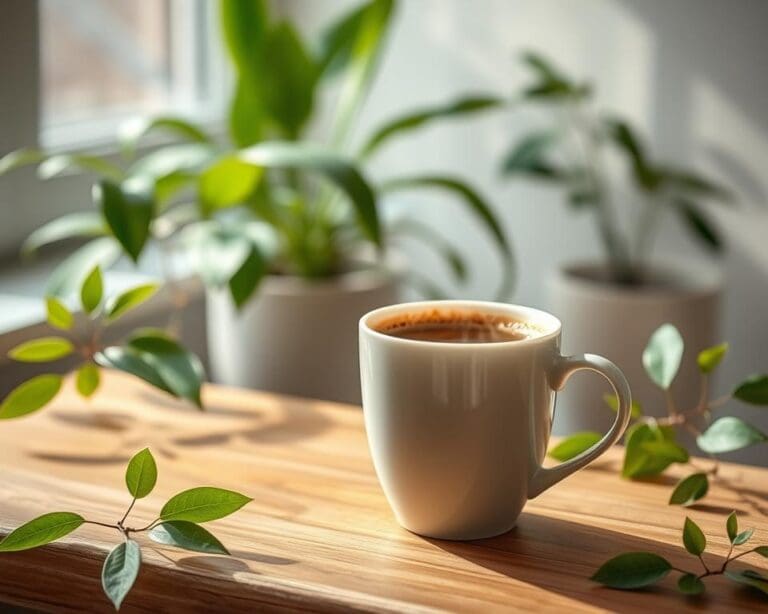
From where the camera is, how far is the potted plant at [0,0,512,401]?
3.13 ft

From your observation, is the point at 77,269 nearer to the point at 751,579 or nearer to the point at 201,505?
the point at 201,505

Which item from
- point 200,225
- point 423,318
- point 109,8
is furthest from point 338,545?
point 109,8

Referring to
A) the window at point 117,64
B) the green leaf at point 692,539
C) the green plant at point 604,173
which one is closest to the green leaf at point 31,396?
the green leaf at point 692,539

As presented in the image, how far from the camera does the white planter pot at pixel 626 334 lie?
1180mm

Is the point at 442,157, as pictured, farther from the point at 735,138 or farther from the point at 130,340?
the point at 130,340

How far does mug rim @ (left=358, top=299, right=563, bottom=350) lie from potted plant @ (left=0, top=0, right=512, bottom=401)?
0.89 ft

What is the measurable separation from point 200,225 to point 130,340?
24cm

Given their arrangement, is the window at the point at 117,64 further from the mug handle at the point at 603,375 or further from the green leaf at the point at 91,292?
the mug handle at the point at 603,375

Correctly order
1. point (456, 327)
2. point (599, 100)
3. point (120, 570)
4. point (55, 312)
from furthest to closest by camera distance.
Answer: point (599, 100)
point (55, 312)
point (456, 327)
point (120, 570)

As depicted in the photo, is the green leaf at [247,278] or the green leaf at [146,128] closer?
the green leaf at [247,278]

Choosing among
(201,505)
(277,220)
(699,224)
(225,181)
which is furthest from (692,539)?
(699,224)

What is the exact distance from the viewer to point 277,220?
1105mm

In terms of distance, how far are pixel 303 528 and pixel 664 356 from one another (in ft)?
0.83

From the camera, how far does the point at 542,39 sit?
1.48 m
